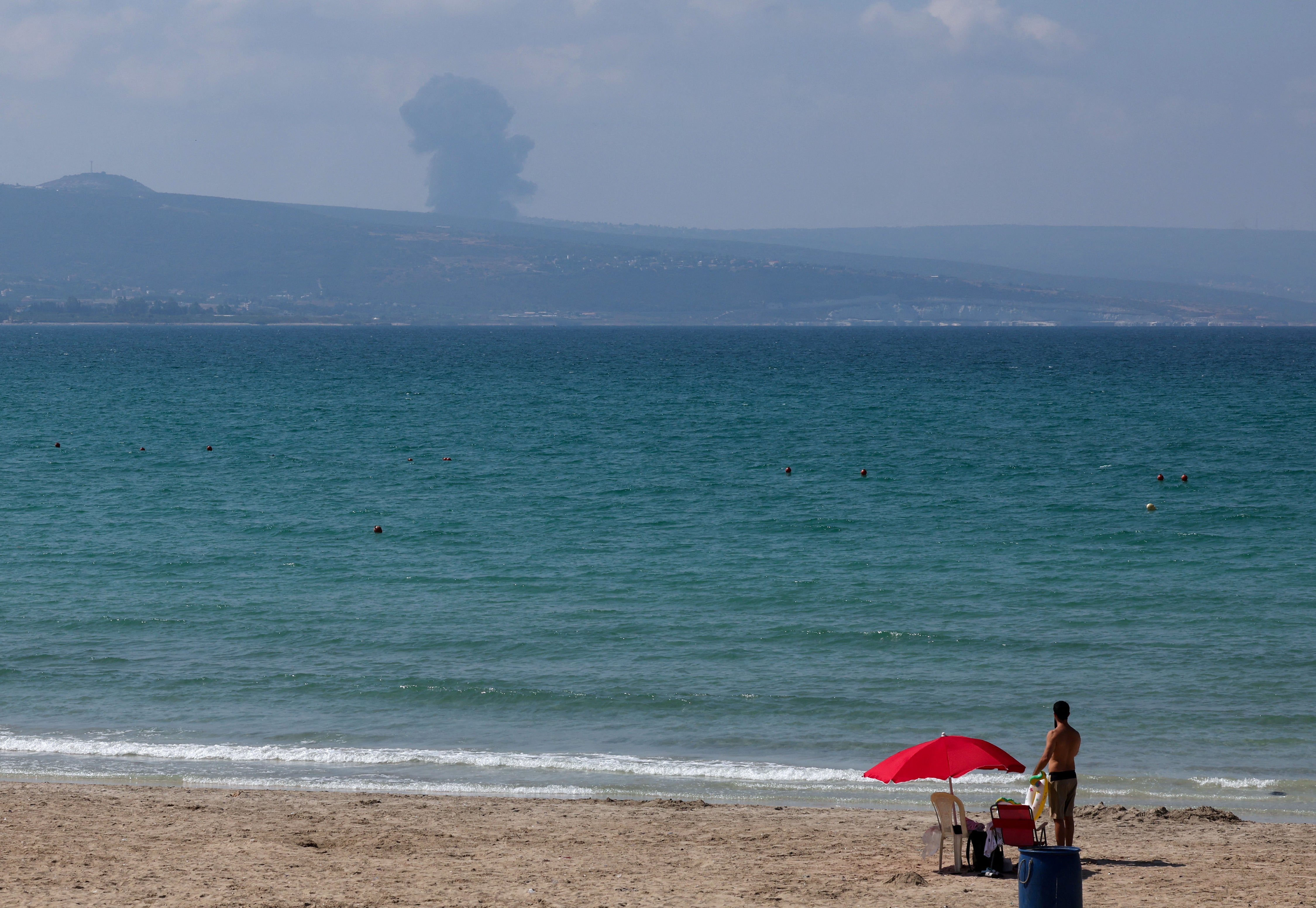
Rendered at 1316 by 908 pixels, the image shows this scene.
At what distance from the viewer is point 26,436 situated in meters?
59.5

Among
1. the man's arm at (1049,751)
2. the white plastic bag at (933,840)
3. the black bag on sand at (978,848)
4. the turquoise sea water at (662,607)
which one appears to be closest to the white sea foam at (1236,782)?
the turquoise sea water at (662,607)

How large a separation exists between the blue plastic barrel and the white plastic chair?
1.89 m

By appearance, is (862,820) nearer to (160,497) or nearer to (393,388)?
(160,497)

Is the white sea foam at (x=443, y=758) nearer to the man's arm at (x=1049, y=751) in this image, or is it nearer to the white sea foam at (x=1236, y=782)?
the man's arm at (x=1049, y=751)

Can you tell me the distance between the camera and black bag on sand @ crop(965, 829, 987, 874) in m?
12.6

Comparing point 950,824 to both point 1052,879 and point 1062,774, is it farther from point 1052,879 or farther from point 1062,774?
point 1052,879

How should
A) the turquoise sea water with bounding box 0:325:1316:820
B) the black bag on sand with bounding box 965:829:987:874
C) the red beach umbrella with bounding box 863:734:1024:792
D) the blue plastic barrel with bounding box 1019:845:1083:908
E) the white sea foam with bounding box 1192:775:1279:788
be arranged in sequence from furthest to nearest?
the turquoise sea water with bounding box 0:325:1316:820
the white sea foam with bounding box 1192:775:1279:788
the black bag on sand with bounding box 965:829:987:874
the red beach umbrella with bounding box 863:734:1024:792
the blue plastic barrel with bounding box 1019:845:1083:908

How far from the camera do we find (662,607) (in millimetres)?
26219

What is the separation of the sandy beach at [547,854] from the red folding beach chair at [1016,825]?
54 centimetres

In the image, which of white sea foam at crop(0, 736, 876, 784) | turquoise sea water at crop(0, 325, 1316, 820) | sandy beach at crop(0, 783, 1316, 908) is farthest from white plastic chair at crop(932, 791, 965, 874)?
white sea foam at crop(0, 736, 876, 784)

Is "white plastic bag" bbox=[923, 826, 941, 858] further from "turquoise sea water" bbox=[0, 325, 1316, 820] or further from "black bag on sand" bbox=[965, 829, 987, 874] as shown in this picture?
"turquoise sea water" bbox=[0, 325, 1316, 820]

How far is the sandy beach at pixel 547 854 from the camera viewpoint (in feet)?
38.1

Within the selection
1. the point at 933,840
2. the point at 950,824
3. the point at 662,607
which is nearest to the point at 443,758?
the point at 933,840

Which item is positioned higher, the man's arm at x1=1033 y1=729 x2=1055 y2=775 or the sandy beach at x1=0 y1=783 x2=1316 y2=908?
the man's arm at x1=1033 y1=729 x2=1055 y2=775
